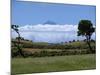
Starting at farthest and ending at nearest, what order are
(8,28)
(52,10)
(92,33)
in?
(92,33) → (52,10) → (8,28)

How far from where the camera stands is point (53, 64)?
3062mm

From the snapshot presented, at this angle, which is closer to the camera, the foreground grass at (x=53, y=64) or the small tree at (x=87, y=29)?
the foreground grass at (x=53, y=64)

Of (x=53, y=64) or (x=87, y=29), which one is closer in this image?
(x=53, y=64)

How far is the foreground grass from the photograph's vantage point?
114 inches

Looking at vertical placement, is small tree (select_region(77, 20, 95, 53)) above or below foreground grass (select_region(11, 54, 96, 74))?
above

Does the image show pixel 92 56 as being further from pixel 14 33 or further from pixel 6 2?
pixel 6 2

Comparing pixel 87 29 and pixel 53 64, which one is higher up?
pixel 87 29

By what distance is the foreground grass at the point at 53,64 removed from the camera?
2.89 metres

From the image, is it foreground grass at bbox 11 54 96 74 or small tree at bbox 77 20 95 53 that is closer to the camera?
foreground grass at bbox 11 54 96 74

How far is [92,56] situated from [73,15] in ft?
2.28

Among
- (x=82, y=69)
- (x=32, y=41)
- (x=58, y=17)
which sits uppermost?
(x=58, y=17)
